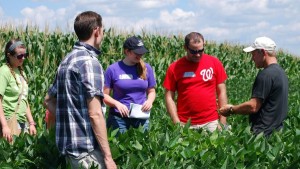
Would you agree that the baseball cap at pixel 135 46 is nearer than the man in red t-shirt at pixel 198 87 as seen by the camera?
Yes

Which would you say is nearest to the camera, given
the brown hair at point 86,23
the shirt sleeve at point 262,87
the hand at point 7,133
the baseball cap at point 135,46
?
the brown hair at point 86,23

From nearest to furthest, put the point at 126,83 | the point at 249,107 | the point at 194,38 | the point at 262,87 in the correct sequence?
1. the point at 262,87
2. the point at 249,107
3. the point at 126,83
4. the point at 194,38

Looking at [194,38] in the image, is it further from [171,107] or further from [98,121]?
[98,121]

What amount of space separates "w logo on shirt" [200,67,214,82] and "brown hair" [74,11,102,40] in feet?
8.02

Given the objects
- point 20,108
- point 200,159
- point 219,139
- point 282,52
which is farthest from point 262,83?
point 282,52

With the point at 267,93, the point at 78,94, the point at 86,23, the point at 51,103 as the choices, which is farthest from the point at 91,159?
the point at 267,93

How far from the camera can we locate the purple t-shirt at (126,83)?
20.3 feet

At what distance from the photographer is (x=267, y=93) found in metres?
5.62

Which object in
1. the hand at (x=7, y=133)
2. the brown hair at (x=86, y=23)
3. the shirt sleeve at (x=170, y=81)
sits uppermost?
the brown hair at (x=86, y=23)

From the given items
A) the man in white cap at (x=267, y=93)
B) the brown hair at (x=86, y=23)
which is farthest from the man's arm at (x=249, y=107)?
the brown hair at (x=86, y=23)

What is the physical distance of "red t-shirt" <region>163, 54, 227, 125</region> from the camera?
6.46 meters

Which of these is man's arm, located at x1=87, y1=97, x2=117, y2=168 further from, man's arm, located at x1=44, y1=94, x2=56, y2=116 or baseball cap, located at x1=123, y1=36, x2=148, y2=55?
baseball cap, located at x1=123, y1=36, x2=148, y2=55

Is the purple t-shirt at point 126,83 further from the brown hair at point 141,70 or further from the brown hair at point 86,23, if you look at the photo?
the brown hair at point 86,23

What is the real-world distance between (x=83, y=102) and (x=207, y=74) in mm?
2599
